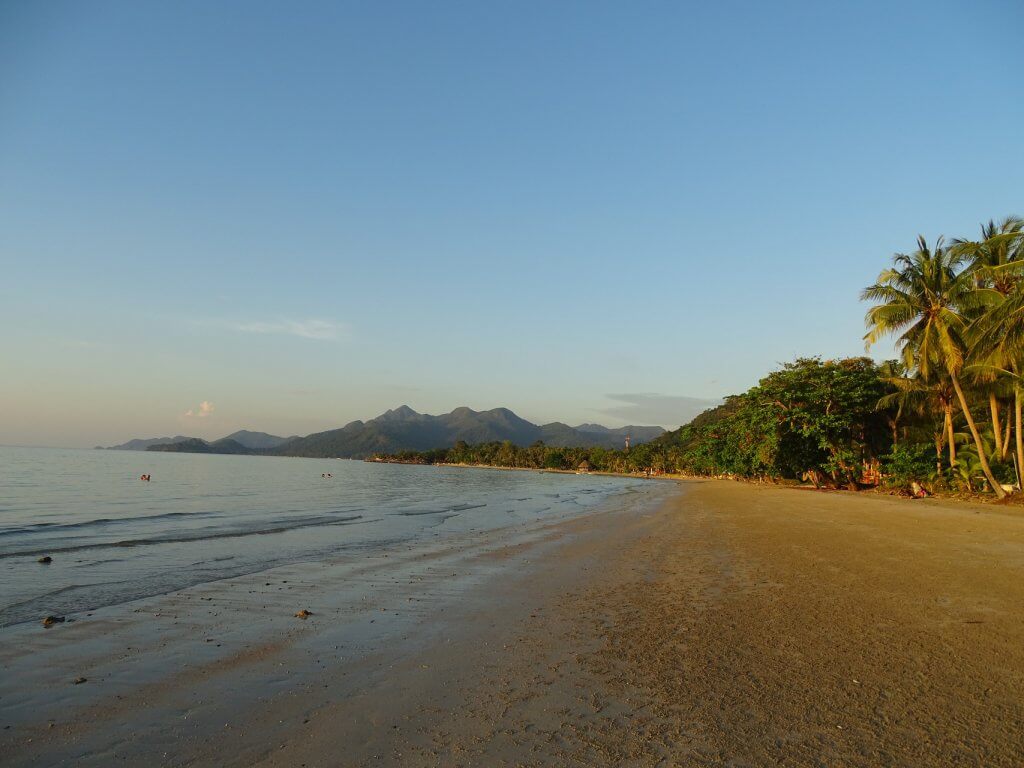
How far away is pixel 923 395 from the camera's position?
33.0 metres

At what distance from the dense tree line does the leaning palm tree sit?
0.05 metres

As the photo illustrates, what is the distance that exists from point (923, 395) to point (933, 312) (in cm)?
770

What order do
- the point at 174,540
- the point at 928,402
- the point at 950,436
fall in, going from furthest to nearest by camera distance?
the point at 928,402
the point at 950,436
the point at 174,540

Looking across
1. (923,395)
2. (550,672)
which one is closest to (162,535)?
(550,672)

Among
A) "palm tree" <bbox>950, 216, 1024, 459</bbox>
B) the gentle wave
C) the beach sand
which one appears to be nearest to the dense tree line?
"palm tree" <bbox>950, 216, 1024, 459</bbox>

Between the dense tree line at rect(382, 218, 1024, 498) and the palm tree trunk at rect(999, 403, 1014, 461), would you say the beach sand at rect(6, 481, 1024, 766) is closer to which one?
the dense tree line at rect(382, 218, 1024, 498)

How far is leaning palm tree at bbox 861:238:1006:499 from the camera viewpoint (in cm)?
2581

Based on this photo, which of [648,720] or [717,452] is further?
[717,452]

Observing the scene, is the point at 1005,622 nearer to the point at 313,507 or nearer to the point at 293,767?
the point at 293,767

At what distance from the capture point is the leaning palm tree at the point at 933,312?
84.7 feet

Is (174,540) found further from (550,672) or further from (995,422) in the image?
(995,422)

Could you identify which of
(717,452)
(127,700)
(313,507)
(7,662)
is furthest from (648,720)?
(717,452)

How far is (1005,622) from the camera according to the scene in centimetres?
666

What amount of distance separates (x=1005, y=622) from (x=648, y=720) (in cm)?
521
